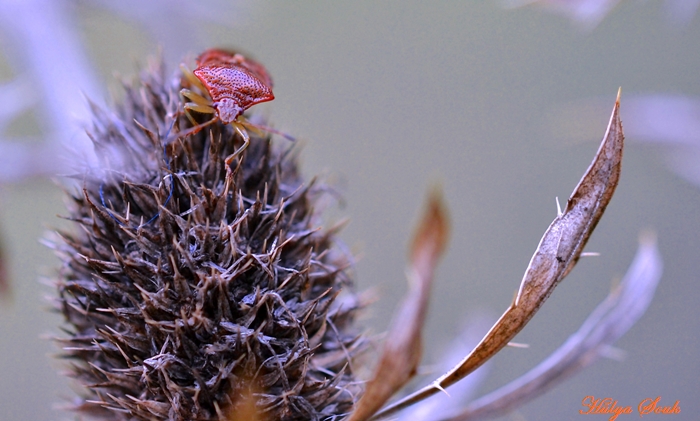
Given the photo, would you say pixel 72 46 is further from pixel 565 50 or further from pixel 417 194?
pixel 565 50

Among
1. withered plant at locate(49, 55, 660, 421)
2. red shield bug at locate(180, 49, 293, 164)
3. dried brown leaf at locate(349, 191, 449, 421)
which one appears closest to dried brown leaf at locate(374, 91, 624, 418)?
withered plant at locate(49, 55, 660, 421)

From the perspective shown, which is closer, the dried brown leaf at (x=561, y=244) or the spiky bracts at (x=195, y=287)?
the dried brown leaf at (x=561, y=244)

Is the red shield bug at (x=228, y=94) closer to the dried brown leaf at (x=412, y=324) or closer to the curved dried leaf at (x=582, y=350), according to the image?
the dried brown leaf at (x=412, y=324)

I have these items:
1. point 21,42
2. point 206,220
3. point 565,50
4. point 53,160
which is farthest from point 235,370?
point 565,50

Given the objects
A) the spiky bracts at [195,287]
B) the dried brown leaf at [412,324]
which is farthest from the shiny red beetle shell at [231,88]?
the dried brown leaf at [412,324]

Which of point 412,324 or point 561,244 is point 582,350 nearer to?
point 561,244

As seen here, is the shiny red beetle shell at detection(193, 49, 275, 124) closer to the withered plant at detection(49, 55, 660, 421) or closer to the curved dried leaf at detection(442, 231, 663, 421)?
the withered plant at detection(49, 55, 660, 421)

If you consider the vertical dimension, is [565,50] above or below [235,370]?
above
